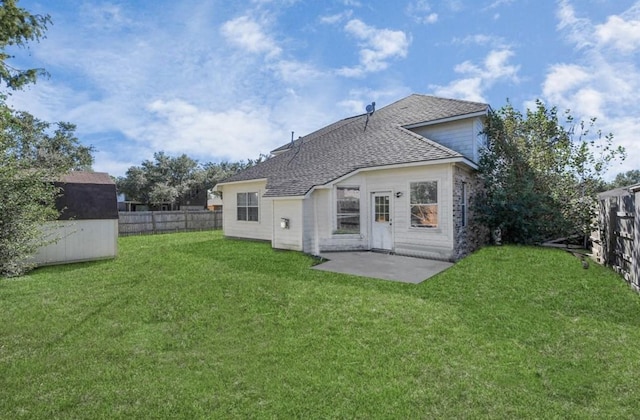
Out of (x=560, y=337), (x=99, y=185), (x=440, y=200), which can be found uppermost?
(x=99, y=185)

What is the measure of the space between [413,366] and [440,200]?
668 centimetres

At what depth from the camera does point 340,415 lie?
2.90 metres

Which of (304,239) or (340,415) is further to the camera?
(304,239)

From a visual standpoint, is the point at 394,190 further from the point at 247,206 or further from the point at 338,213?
the point at 247,206

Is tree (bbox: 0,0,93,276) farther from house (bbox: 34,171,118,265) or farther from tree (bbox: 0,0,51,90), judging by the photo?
house (bbox: 34,171,118,265)

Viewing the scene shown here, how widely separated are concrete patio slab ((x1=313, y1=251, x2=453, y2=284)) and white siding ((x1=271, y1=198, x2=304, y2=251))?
1326 millimetres

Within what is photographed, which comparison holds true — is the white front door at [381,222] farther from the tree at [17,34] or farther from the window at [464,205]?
the tree at [17,34]

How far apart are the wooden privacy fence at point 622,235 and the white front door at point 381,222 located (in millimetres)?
5664

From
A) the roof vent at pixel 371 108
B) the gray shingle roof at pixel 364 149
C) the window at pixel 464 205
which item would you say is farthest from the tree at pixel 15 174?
the roof vent at pixel 371 108

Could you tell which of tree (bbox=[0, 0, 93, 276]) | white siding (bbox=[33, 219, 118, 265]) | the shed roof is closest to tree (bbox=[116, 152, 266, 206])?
the shed roof

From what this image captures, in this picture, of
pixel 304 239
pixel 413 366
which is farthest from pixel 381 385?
pixel 304 239

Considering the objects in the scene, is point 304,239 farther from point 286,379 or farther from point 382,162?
point 286,379

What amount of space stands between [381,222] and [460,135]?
4469 mm

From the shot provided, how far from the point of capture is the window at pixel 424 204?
9.70 m
